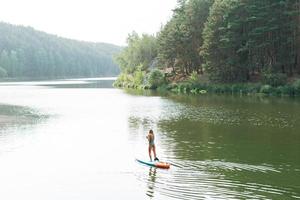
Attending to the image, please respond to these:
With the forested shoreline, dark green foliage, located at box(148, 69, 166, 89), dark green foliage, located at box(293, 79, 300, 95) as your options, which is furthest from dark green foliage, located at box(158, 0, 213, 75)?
dark green foliage, located at box(293, 79, 300, 95)

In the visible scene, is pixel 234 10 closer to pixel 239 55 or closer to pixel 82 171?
pixel 239 55

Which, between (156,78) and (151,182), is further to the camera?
(156,78)

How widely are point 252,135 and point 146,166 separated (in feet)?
42.8

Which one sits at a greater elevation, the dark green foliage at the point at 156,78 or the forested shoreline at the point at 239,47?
the forested shoreline at the point at 239,47

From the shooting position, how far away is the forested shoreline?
7812 cm

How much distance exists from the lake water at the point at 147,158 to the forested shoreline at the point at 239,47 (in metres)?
29.0

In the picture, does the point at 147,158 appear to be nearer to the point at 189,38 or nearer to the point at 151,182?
the point at 151,182

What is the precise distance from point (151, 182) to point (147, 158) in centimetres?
555

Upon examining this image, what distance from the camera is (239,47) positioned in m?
85.1

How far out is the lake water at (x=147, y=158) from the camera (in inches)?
826

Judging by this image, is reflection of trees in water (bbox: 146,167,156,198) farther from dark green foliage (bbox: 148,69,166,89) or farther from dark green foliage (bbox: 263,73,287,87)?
dark green foliage (bbox: 148,69,166,89)

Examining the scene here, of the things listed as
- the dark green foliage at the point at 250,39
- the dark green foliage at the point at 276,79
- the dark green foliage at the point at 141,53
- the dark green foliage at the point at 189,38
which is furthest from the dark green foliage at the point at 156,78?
the dark green foliage at the point at 276,79

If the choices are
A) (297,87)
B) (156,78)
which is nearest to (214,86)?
(297,87)

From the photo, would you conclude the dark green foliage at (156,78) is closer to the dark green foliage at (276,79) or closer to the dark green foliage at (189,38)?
the dark green foliage at (189,38)
